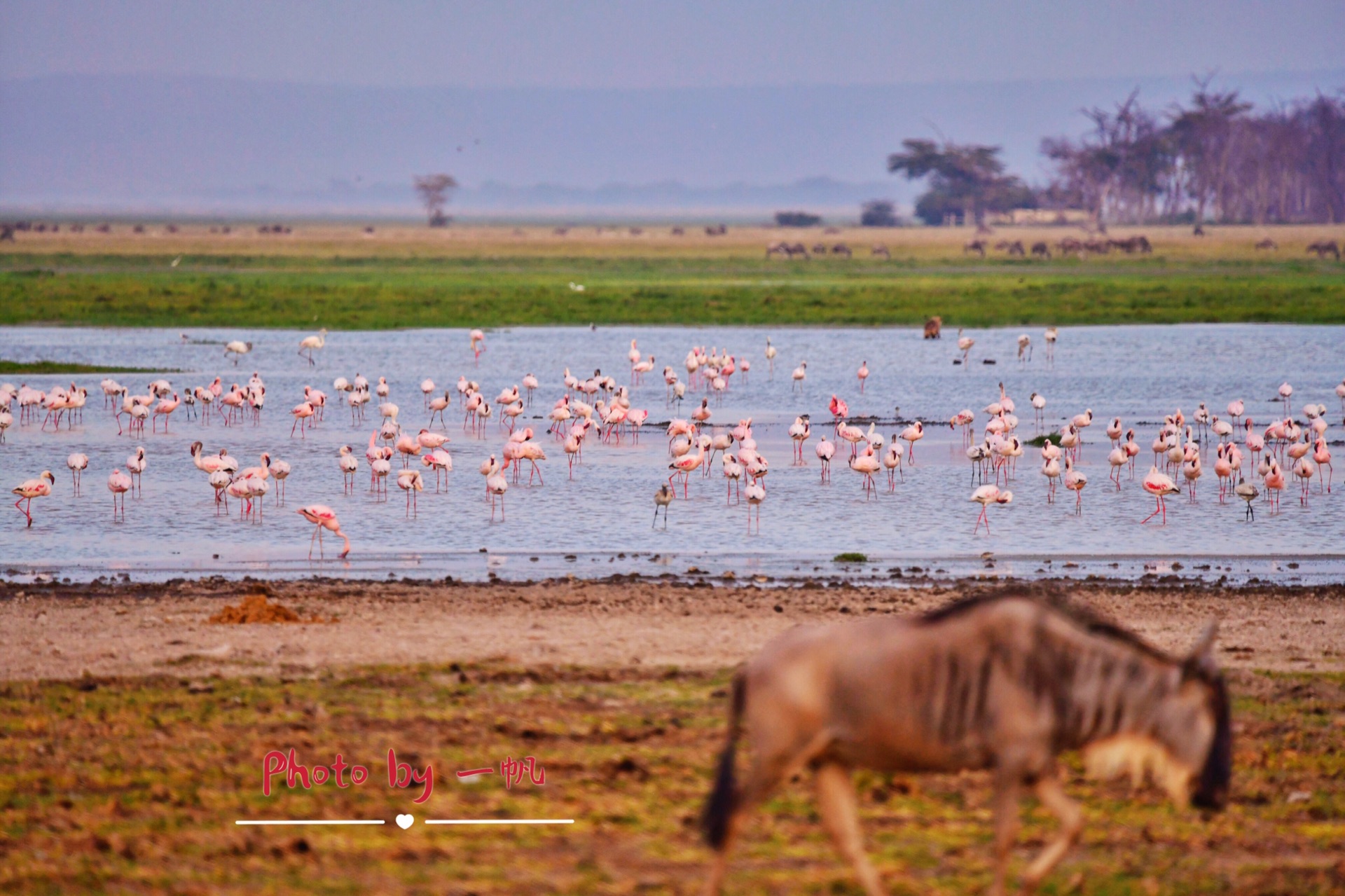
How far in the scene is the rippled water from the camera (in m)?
13.6

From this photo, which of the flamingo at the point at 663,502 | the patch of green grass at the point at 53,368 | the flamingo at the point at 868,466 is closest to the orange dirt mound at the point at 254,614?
the flamingo at the point at 663,502

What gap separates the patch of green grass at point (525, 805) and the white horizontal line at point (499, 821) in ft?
0.16

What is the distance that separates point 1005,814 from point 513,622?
6122mm

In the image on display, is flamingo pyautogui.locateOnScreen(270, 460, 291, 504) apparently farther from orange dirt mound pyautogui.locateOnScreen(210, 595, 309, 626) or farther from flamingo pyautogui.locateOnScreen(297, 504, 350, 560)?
orange dirt mound pyautogui.locateOnScreen(210, 595, 309, 626)

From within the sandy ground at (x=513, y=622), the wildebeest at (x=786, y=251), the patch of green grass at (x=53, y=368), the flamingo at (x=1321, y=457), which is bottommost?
the sandy ground at (x=513, y=622)

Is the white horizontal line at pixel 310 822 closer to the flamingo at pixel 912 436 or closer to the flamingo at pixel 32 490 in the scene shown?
the flamingo at pixel 32 490

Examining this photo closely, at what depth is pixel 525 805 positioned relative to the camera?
6594 mm

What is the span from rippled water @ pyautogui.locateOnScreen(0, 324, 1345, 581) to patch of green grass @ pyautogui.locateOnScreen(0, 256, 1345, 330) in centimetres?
1048

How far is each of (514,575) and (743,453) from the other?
4263 mm

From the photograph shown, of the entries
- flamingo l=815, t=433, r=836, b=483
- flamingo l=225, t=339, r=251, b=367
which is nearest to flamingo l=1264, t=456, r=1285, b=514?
flamingo l=815, t=433, r=836, b=483

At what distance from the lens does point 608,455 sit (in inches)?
793

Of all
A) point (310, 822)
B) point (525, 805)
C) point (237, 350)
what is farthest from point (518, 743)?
point (237, 350)

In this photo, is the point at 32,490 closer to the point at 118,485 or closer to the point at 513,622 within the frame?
the point at 118,485

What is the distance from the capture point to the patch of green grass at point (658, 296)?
42.2 m
